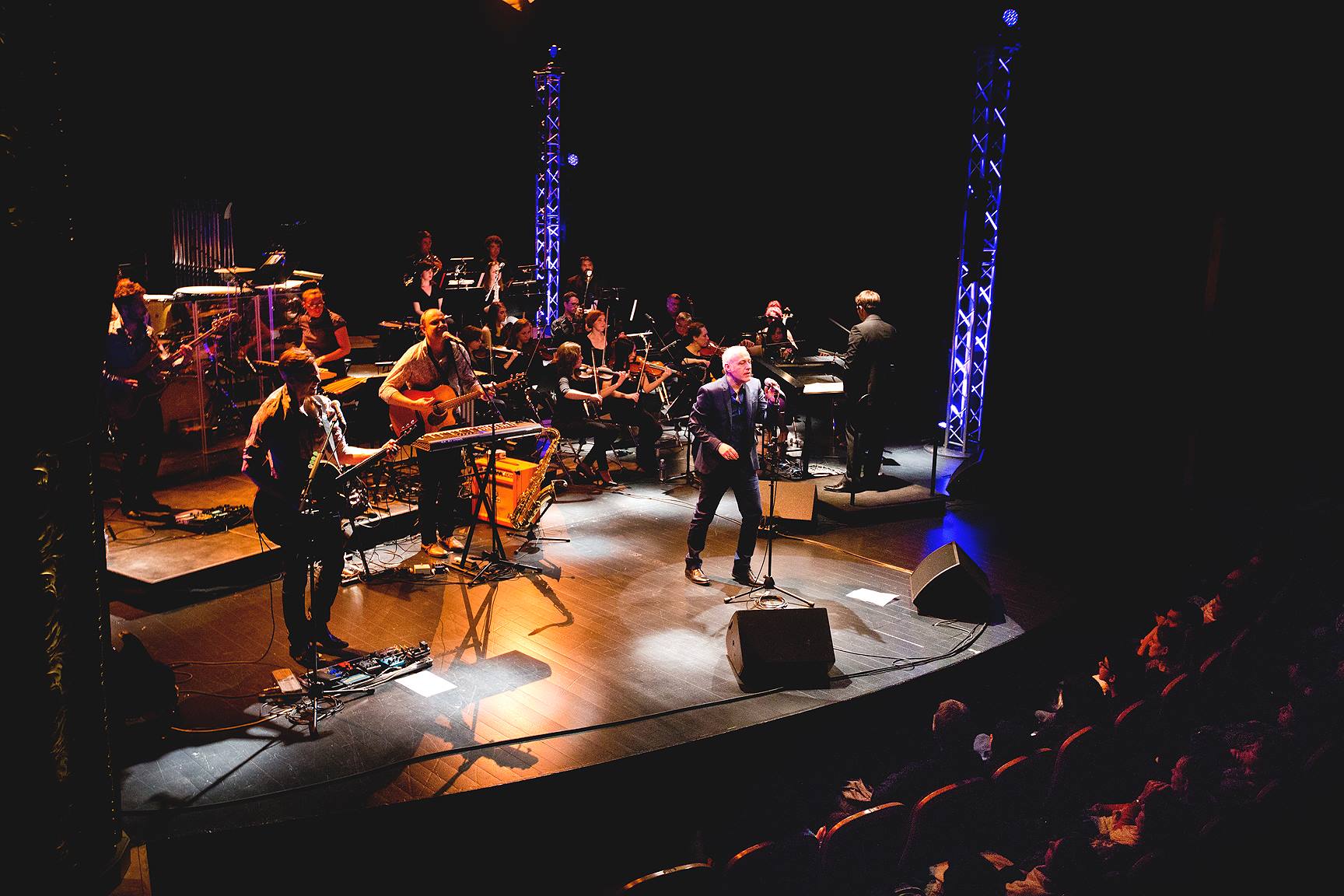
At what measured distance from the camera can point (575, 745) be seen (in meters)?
4.90

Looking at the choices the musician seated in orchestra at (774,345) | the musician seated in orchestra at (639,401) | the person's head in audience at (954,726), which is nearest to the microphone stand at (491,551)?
the musician seated in orchestra at (639,401)

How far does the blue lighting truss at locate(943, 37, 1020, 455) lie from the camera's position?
10898 mm

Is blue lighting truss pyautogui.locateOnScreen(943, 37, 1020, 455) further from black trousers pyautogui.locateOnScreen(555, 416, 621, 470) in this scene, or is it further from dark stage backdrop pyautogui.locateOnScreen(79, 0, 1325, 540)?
black trousers pyautogui.locateOnScreen(555, 416, 621, 470)

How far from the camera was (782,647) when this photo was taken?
566 centimetres

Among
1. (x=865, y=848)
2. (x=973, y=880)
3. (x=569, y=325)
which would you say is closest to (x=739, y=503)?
(x=865, y=848)

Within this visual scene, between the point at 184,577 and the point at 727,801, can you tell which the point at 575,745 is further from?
the point at 184,577

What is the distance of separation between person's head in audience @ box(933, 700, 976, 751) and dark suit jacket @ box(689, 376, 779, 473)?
3.16 metres

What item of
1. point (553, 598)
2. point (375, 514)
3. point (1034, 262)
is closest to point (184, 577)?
point (375, 514)

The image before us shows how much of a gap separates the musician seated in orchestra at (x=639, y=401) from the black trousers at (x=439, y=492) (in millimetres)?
2887

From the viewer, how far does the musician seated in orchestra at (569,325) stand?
11070mm

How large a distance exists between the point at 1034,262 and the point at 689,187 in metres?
6.72

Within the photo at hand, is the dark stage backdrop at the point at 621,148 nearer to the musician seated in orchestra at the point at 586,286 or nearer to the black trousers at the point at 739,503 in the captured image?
the musician seated in orchestra at the point at 586,286

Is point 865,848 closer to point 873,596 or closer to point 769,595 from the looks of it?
point 769,595

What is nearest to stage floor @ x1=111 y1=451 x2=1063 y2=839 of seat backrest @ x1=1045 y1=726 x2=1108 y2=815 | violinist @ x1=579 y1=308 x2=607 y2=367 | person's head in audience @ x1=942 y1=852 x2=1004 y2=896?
seat backrest @ x1=1045 y1=726 x2=1108 y2=815
